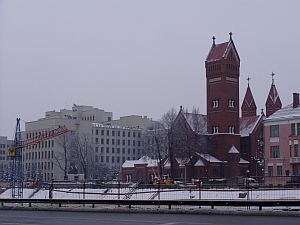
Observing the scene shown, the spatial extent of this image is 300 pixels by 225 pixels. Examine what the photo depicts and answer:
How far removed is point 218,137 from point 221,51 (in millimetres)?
15153

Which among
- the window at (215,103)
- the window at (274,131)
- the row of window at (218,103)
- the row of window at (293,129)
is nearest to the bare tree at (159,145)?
the window at (215,103)

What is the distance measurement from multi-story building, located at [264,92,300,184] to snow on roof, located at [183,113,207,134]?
24.3 m

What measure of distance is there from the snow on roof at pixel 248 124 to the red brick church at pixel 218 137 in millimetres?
4332

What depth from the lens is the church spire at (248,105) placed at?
119125 millimetres

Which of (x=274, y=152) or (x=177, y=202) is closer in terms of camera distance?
(x=177, y=202)

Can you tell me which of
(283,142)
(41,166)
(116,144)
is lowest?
(41,166)

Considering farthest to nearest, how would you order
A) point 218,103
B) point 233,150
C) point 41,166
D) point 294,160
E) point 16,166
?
point 41,166 → point 233,150 → point 218,103 → point 294,160 → point 16,166

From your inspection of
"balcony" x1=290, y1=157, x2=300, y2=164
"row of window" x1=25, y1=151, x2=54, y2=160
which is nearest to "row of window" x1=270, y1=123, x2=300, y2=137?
"balcony" x1=290, y1=157, x2=300, y2=164

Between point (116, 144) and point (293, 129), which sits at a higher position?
point (116, 144)

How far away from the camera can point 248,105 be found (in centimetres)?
11956

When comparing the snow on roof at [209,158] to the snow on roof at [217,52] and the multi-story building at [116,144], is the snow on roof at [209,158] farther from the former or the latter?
the multi-story building at [116,144]

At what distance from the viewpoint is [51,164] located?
146m

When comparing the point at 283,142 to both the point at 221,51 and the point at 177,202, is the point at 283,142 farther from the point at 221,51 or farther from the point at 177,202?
the point at 177,202

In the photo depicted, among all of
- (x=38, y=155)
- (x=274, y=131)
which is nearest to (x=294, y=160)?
(x=274, y=131)
